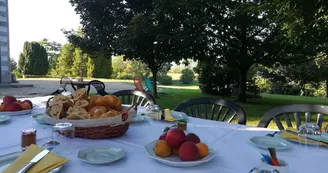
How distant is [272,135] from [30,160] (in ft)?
3.75

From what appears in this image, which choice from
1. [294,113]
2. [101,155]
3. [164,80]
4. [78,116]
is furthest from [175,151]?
[164,80]

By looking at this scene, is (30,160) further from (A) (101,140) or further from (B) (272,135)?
(B) (272,135)

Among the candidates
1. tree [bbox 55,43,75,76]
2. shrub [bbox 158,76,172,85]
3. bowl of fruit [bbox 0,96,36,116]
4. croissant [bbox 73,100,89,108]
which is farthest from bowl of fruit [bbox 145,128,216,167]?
tree [bbox 55,43,75,76]

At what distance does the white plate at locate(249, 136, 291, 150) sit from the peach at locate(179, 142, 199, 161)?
0.40 m

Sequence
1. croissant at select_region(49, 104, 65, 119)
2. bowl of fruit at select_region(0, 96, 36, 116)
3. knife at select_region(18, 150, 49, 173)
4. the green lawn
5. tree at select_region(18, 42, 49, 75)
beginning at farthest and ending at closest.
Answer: tree at select_region(18, 42, 49, 75)
the green lawn
bowl of fruit at select_region(0, 96, 36, 116)
croissant at select_region(49, 104, 65, 119)
knife at select_region(18, 150, 49, 173)

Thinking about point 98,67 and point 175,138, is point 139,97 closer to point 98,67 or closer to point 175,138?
point 175,138

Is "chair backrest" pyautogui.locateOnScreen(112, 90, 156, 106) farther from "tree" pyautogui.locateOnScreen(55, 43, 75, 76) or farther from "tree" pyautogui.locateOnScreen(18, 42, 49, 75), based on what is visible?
"tree" pyautogui.locateOnScreen(18, 42, 49, 75)

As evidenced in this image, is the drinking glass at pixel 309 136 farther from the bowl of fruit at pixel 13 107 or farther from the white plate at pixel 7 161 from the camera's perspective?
the bowl of fruit at pixel 13 107

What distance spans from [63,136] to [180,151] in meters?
0.60

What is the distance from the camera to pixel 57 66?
784 inches

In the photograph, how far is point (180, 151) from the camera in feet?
3.06

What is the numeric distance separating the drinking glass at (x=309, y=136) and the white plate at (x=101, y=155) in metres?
0.87

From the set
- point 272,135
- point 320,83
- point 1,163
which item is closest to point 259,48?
point 272,135

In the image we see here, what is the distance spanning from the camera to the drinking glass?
46.9 inches
